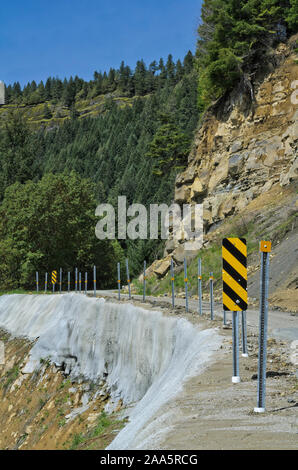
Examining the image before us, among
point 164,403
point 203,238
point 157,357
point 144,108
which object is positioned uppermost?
point 144,108

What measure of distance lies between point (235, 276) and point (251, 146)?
25.4 meters

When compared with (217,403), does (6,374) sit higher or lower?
lower

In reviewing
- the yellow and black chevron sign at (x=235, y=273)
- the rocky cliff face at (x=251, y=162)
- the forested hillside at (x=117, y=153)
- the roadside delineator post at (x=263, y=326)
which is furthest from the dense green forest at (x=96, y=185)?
the roadside delineator post at (x=263, y=326)

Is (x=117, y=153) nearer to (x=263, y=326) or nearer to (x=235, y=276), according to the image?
(x=235, y=276)

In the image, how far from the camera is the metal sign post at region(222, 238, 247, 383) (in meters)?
6.88

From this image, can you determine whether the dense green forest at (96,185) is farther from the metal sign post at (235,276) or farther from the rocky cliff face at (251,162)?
the metal sign post at (235,276)

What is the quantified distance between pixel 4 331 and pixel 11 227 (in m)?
19.2

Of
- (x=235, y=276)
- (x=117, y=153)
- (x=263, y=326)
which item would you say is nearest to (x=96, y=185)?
(x=235, y=276)

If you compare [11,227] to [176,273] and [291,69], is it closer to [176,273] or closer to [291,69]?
[176,273]

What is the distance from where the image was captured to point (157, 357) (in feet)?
42.6

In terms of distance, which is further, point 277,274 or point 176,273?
point 176,273

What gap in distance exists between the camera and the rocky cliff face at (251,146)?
29.5 meters

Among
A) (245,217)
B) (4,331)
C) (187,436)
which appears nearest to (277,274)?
(245,217)

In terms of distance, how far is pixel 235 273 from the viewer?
6980 mm
